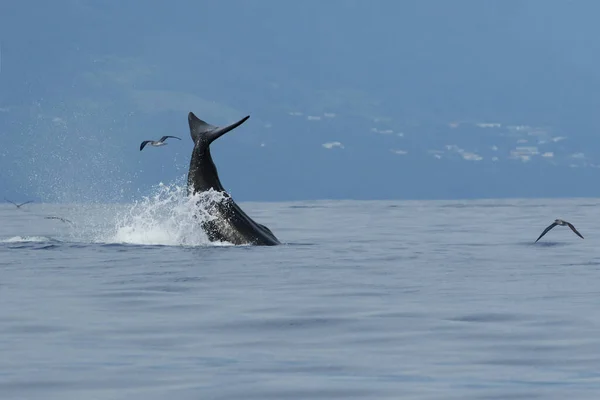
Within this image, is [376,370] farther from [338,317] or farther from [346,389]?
[338,317]

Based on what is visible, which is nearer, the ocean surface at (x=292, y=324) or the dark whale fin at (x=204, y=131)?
the ocean surface at (x=292, y=324)

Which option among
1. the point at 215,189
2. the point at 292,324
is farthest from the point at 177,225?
the point at 292,324

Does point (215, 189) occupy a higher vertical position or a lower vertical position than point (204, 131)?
lower

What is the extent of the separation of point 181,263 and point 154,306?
18.0ft

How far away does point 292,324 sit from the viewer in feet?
40.9

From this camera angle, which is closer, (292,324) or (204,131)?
(292,324)

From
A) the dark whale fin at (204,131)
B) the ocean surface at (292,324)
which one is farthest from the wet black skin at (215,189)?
the ocean surface at (292,324)

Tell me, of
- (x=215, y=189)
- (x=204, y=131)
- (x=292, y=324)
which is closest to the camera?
(x=292, y=324)

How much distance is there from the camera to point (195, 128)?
875 inches

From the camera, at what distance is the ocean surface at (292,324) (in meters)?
9.16

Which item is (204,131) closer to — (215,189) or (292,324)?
(215,189)

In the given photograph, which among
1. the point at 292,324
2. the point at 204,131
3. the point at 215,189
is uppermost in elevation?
the point at 204,131

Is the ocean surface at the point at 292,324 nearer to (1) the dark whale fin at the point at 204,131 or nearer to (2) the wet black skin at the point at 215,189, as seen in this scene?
(2) the wet black skin at the point at 215,189

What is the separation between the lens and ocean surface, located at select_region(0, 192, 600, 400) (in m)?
9.16
